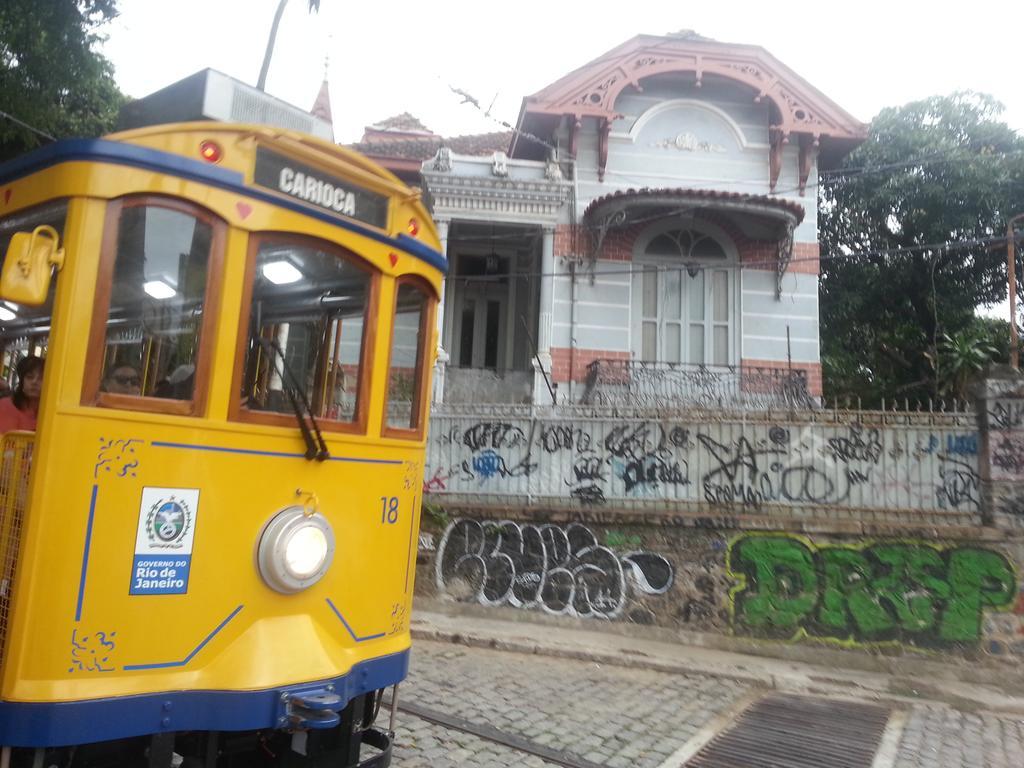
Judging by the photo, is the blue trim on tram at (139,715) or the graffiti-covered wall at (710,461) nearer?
the blue trim on tram at (139,715)

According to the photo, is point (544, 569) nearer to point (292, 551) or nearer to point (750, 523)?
Answer: point (750, 523)

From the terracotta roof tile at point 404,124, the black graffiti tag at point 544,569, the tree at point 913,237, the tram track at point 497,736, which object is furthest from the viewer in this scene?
the terracotta roof tile at point 404,124

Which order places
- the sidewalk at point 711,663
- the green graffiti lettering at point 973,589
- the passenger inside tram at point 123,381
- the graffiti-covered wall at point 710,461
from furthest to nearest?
the graffiti-covered wall at point 710,461
the green graffiti lettering at point 973,589
the sidewalk at point 711,663
the passenger inside tram at point 123,381

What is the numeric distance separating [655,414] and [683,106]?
7460 millimetres

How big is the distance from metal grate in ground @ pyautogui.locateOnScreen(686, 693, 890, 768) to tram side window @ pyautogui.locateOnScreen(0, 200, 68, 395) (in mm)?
4444

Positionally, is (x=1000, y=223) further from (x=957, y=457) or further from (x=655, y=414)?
(x=655, y=414)

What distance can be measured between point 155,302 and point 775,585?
668 cm

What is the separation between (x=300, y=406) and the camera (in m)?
3.30

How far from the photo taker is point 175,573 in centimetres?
286

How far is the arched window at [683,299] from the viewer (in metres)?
13.4

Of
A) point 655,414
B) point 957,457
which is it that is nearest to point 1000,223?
point 957,457

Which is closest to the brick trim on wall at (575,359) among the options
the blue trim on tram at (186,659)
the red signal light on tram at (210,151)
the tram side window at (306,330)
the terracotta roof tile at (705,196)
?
the terracotta roof tile at (705,196)

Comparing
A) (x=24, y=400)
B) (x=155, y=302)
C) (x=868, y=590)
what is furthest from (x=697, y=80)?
(x=24, y=400)

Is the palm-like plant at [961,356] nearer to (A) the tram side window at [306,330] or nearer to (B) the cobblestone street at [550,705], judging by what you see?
(B) the cobblestone street at [550,705]
